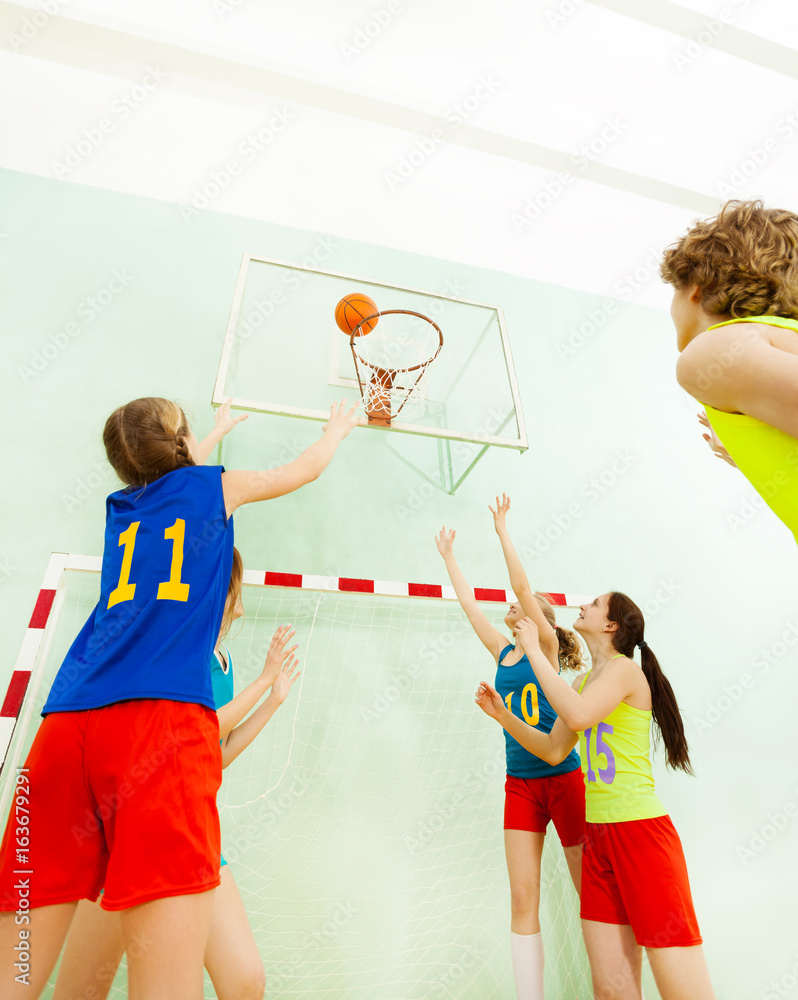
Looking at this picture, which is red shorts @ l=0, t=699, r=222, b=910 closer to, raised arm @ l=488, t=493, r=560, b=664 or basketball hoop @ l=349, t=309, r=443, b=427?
raised arm @ l=488, t=493, r=560, b=664

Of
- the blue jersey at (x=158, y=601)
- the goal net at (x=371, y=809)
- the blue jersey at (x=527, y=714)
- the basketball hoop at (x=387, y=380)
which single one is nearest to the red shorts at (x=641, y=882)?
the blue jersey at (x=527, y=714)

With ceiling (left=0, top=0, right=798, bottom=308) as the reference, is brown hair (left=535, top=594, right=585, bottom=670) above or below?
below

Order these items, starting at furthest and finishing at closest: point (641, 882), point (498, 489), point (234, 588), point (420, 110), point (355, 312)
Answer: point (420, 110) < point (498, 489) < point (355, 312) < point (641, 882) < point (234, 588)

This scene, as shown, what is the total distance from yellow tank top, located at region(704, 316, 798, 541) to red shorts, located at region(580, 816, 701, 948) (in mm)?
1422

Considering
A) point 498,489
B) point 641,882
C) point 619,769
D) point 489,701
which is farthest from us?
point 498,489

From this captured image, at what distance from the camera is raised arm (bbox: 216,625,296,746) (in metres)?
1.91

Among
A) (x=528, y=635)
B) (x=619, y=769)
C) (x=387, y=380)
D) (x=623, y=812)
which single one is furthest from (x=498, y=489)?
(x=623, y=812)

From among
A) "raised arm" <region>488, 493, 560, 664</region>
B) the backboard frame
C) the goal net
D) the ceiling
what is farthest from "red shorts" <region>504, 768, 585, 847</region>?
the ceiling

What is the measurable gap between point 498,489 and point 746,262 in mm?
2787

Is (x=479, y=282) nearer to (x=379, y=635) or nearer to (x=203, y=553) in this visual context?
(x=379, y=635)

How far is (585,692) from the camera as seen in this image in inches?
85.4

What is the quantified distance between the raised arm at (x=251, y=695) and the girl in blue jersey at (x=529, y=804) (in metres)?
0.91

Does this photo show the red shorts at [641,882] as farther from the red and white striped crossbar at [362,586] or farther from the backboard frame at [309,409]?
the backboard frame at [309,409]

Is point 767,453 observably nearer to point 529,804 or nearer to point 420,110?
point 529,804
